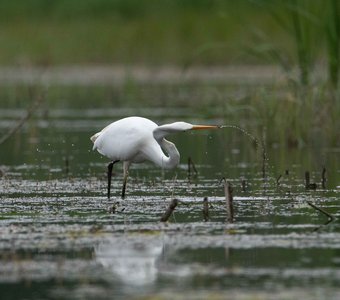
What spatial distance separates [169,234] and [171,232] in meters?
0.08

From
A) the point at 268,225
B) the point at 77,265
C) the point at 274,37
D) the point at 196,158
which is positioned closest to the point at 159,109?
the point at 196,158

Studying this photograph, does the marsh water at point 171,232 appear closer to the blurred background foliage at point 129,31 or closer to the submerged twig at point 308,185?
the submerged twig at point 308,185

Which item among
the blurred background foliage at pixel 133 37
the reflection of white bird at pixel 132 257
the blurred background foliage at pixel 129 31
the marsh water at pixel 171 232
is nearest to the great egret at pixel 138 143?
the marsh water at pixel 171 232

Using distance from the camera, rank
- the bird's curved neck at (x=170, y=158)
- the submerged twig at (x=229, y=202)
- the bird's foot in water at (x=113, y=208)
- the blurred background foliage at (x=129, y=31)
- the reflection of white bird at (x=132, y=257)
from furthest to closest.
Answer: the blurred background foliage at (x=129, y=31) → the bird's curved neck at (x=170, y=158) → the bird's foot in water at (x=113, y=208) → the submerged twig at (x=229, y=202) → the reflection of white bird at (x=132, y=257)

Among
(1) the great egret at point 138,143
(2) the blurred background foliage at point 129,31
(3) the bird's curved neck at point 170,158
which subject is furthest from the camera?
(2) the blurred background foliage at point 129,31

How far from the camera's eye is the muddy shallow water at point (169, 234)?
7.17 metres

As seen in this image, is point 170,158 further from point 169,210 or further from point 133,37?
point 133,37

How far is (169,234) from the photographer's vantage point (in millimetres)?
8859

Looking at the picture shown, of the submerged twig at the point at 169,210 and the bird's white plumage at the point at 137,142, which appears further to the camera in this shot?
the bird's white plumage at the point at 137,142

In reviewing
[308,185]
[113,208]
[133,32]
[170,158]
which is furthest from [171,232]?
[133,32]

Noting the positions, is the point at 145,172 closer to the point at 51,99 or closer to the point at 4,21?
the point at 51,99

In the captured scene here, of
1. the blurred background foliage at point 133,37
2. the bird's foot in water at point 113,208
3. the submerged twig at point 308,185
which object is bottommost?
the bird's foot in water at point 113,208

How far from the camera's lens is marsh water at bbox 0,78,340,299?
7.18 m

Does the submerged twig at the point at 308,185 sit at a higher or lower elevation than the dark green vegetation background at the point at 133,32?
lower
